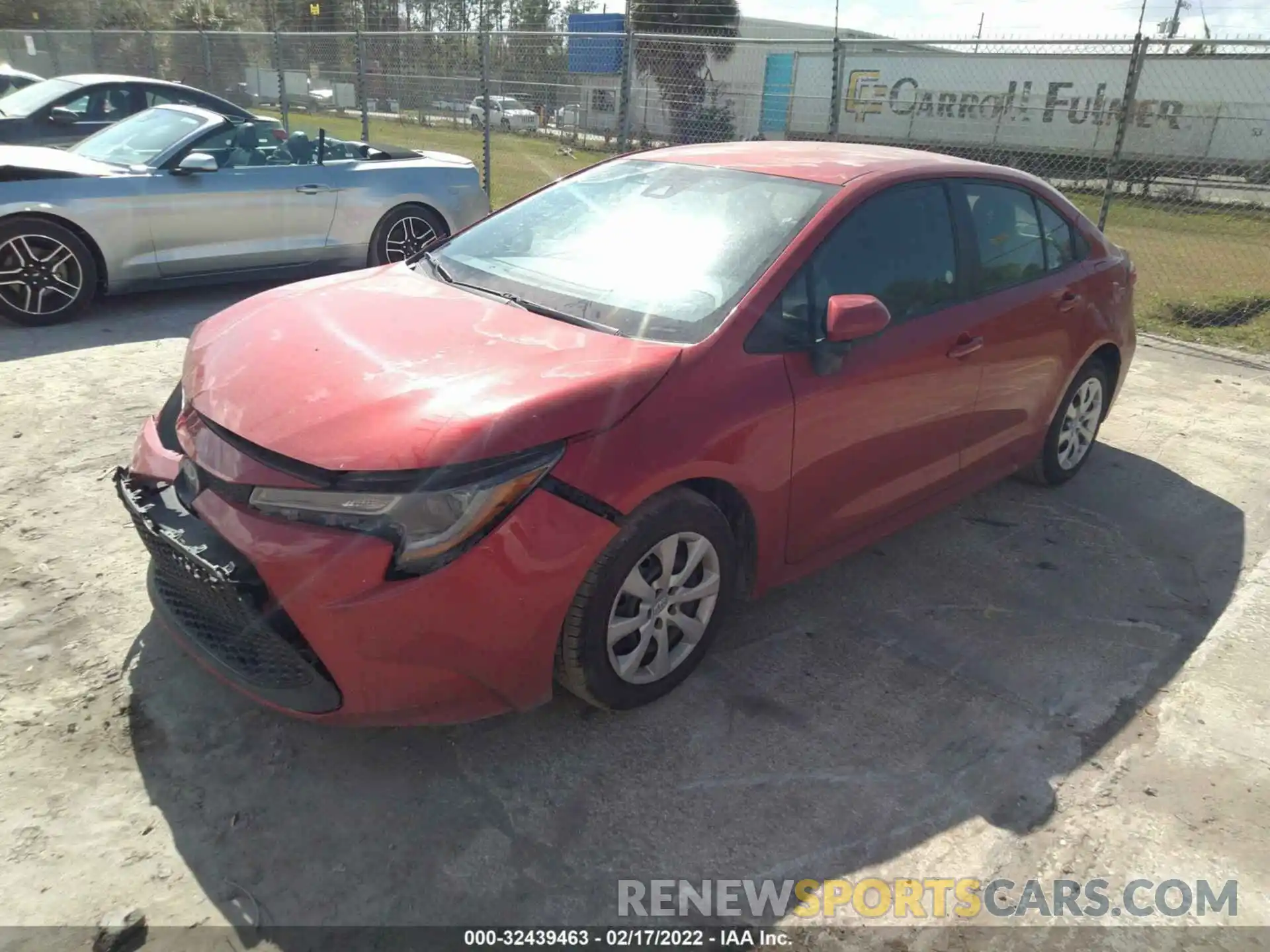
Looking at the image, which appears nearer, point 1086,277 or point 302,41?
point 1086,277

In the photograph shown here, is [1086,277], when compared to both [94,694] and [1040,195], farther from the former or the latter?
[94,694]

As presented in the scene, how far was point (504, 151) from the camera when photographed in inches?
496

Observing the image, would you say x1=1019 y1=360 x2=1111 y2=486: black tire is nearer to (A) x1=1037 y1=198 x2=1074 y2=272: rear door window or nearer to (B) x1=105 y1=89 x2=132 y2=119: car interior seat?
(A) x1=1037 y1=198 x2=1074 y2=272: rear door window

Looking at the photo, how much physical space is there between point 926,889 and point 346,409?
6.45ft

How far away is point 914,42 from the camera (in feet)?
25.5

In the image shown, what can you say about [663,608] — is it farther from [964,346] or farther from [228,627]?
[964,346]

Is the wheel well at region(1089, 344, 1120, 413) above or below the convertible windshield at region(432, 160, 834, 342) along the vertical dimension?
below

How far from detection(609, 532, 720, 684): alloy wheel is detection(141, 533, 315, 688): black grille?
88cm

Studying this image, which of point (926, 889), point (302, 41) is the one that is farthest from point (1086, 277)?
point (302, 41)

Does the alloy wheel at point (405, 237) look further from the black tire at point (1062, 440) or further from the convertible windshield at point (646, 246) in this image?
the black tire at point (1062, 440)

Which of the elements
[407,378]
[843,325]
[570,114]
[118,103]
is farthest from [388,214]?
[843,325]

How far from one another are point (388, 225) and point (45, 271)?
256cm

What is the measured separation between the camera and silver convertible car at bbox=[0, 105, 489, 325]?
6.20m

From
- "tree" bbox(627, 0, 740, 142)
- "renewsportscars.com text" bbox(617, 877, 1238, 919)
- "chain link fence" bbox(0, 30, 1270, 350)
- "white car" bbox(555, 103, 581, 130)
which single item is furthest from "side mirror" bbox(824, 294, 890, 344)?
"white car" bbox(555, 103, 581, 130)
